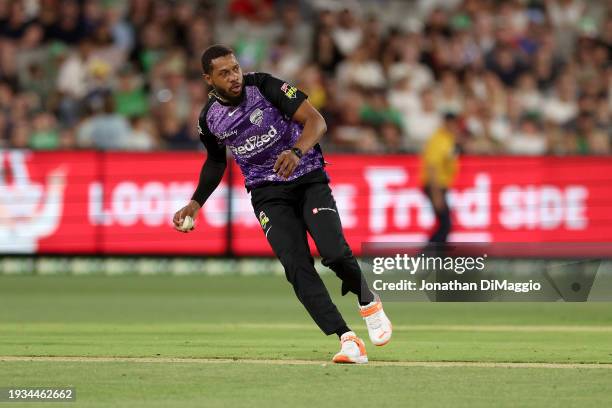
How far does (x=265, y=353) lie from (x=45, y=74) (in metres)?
11.8

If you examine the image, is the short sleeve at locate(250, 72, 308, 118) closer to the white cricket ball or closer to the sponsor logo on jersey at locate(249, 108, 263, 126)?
the sponsor logo on jersey at locate(249, 108, 263, 126)

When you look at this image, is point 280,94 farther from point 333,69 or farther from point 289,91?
point 333,69

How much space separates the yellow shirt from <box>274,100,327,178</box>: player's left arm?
9139mm

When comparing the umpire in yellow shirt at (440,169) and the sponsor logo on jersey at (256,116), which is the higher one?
the sponsor logo on jersey at (256,116)

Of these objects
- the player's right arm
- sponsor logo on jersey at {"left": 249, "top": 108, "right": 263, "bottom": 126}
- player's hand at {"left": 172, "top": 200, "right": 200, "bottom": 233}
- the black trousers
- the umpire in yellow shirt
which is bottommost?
the black trousers

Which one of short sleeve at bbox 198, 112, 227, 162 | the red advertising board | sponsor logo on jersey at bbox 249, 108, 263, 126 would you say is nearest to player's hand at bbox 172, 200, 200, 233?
short sleeve at bbox 198, 112, 227, 162

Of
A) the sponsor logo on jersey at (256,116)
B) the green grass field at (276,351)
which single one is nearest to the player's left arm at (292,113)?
the sponsor logo on jersey at (256,116)

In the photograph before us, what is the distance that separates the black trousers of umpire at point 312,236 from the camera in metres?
9.87

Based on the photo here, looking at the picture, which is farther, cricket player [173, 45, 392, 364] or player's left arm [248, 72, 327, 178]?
cricket player [173, 45, 392, 364]

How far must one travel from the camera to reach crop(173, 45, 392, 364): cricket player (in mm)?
9844

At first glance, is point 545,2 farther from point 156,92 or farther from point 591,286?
point 591,286

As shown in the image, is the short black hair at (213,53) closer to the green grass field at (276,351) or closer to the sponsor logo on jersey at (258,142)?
the sponsor logo on jersey at (258,142)

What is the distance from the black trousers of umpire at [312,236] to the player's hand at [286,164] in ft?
2.27

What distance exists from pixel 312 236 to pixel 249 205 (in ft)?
31.9
